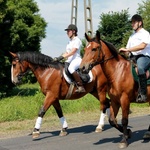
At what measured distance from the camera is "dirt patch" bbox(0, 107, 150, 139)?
10086mm

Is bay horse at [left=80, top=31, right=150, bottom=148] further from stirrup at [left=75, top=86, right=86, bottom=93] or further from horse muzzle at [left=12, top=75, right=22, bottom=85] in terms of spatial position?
horse muzzle at [left=12, top=75, right=22, bottom=85]

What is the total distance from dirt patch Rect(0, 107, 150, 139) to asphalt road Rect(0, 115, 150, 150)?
763 millimetres

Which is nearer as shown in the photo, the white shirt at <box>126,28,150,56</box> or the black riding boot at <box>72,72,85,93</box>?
the white shirt at <box>126,28,150,56</box>

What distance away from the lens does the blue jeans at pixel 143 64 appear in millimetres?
7352

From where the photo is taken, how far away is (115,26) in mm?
55969

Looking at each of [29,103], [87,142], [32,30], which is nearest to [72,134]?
[87,142]

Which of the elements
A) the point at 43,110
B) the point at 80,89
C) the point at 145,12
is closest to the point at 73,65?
the point at 80,89

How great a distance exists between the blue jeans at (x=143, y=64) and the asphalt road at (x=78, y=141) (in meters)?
1.72

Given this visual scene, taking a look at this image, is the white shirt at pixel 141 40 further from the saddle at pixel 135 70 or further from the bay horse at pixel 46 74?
the bay horse at pixel 46 74

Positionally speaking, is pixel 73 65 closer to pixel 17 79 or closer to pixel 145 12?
pixel 17 79

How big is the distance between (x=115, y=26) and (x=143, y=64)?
162 feet

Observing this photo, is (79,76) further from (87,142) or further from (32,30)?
(32,30)

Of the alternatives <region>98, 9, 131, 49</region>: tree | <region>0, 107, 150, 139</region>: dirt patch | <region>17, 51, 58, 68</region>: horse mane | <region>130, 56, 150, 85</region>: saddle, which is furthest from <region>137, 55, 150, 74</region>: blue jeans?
<region>98, 9, 131, 49</region>: tree

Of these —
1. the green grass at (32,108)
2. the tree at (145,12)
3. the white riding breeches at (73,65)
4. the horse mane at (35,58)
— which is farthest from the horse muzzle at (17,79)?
the tree at (145,12)
